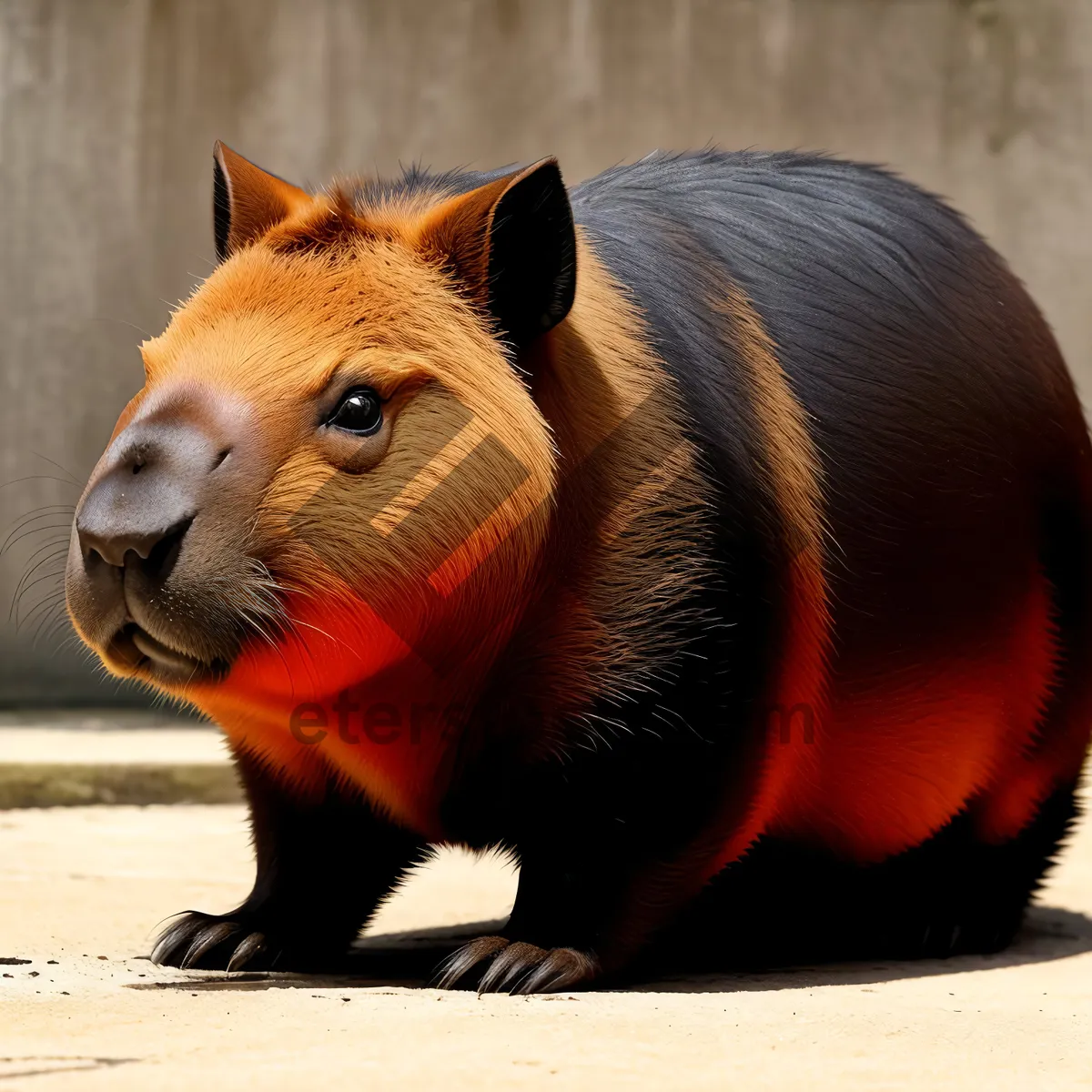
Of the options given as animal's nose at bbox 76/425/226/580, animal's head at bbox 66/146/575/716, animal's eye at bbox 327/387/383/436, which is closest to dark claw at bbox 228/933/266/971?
animal's head at bbox 66/146/575/716

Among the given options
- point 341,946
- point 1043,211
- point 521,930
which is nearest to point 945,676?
point 521,930

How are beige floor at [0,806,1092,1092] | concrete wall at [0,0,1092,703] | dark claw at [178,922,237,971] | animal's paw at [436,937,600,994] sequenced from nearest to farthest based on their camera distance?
beige floor at [0,806,1092,1092]
animal's paw at [436,937,600,994]
dark claw at [178,922,237,971]
concrete wall at [0,0,1092,703]

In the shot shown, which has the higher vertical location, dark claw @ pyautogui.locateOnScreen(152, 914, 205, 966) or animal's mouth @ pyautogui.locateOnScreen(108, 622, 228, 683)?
animal's mouth @ pyautogui.locateOnScreen(108, 622, 228, 683)

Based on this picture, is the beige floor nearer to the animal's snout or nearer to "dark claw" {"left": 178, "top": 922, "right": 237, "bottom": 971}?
"dark claw" {"left": 178, "top": 922, "right": 237, "bottom": 971}

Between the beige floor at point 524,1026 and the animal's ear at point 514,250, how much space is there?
1.31m

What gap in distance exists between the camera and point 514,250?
12.1ft

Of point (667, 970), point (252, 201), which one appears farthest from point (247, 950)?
point (252, 201)

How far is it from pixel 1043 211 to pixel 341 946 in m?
6.18

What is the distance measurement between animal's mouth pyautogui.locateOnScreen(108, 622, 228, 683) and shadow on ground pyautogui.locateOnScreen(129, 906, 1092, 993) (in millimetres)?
596

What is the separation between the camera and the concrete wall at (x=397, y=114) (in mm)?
8883

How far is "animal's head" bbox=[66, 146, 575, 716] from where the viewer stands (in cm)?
328

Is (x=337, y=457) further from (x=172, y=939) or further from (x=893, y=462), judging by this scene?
(x=893, y=462)

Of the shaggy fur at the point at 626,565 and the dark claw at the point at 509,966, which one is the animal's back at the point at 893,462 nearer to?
the shaggy fur at the point at 626,565

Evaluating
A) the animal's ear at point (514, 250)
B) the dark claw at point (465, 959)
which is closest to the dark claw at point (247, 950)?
the dark claw at point (465, 959)
